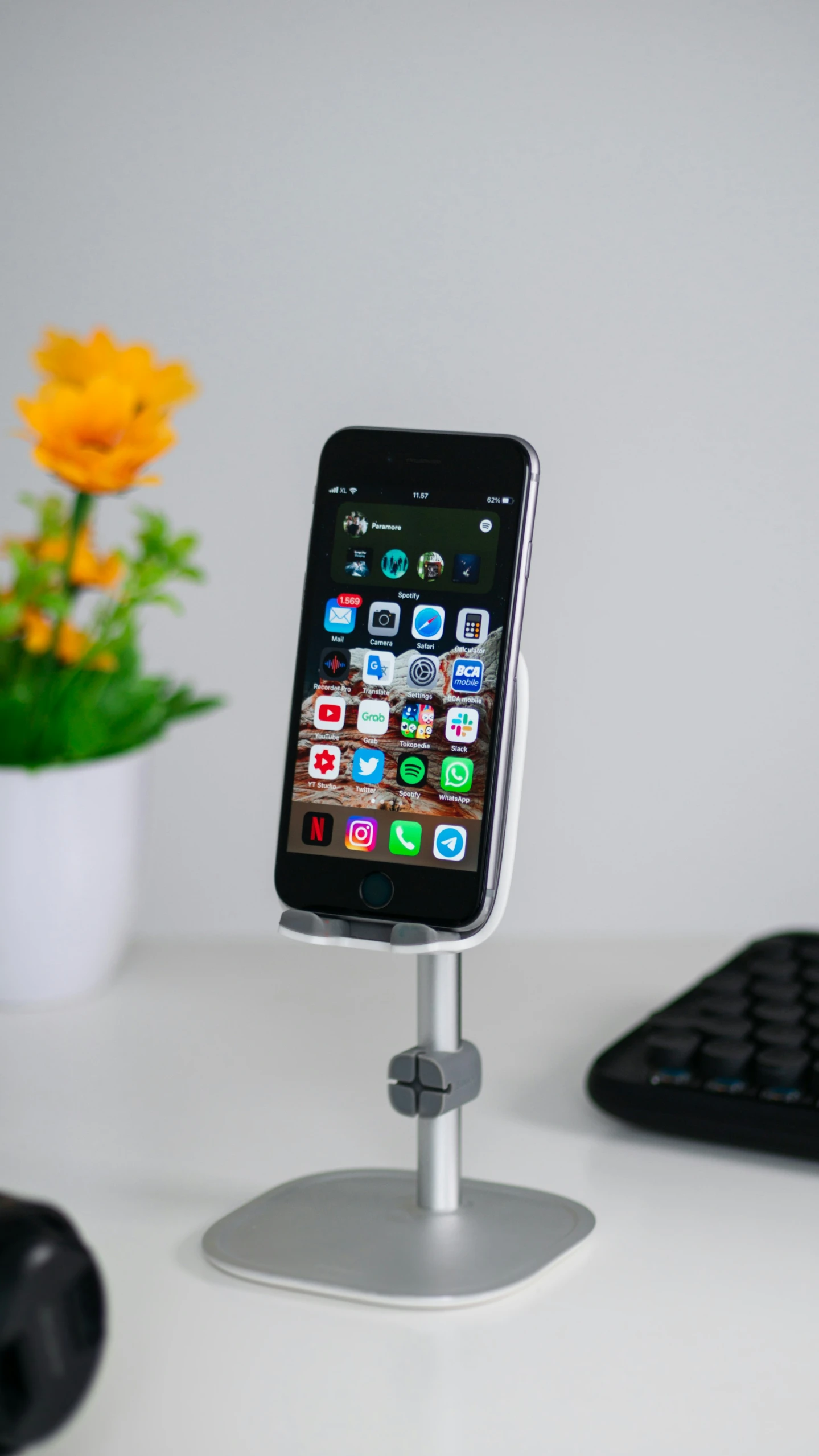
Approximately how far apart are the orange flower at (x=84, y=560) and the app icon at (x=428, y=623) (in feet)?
0.65

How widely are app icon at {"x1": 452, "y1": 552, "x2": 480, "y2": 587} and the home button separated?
5.1 inches

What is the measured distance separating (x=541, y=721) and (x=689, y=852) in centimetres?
15

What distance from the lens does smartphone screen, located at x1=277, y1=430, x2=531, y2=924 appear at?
629mm

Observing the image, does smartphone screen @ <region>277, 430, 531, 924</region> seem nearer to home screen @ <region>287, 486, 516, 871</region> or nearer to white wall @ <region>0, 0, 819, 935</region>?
home screen @ <region>287, 486, 516, 871</region>

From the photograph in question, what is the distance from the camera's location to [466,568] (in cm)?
65

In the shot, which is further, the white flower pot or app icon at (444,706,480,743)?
the white flower pot

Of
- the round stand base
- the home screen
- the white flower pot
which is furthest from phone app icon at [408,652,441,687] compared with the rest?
the white flower pot

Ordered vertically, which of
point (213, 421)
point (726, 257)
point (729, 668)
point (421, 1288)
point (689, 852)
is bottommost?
point (421, 1288)

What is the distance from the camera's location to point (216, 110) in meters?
1.08

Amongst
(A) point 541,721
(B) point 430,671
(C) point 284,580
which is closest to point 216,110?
(C) point 284,580

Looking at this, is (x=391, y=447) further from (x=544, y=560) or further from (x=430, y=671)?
(x=544, y=560)

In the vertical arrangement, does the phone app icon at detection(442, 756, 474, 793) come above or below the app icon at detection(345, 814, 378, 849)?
above

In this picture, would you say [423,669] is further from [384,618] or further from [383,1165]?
[383,1165]

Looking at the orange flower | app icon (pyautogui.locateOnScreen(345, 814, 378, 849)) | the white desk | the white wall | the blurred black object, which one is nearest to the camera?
the blurred black object
